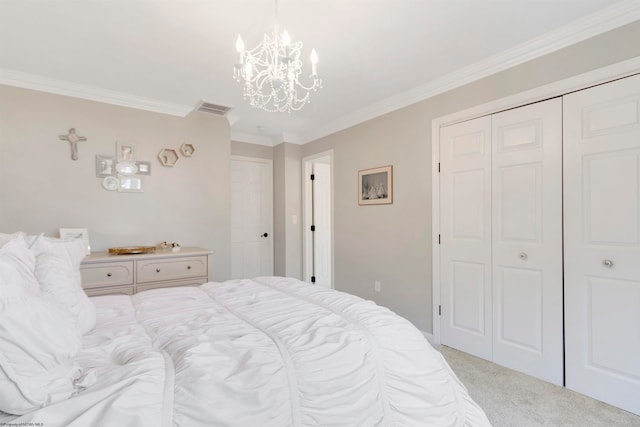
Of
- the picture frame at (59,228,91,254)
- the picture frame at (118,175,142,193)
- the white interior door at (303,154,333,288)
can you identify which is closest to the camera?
the picture frame at (59,228,91,254)

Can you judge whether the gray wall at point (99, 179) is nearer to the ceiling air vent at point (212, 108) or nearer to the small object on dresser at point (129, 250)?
the ceiling air vent at point (212, 108)

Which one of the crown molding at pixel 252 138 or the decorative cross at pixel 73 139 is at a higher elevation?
the crown molding at pixel 252 138

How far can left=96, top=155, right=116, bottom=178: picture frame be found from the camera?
117 inches

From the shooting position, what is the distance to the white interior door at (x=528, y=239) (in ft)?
6.84

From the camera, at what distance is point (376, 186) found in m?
3.38

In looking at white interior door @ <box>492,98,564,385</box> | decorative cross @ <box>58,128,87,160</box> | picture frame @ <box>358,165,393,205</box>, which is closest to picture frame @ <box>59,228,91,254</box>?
decorative cross @ <box>58,128,87,160</box>

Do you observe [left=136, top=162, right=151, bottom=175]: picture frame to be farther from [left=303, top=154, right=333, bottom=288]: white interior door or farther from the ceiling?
[left=303, top=154, right=333, bottom=288]: white interior door

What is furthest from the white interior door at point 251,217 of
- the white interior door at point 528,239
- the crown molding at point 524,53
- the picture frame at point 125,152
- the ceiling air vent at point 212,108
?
the white interior door at point 528,239

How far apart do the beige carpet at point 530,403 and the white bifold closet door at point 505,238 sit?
141mm

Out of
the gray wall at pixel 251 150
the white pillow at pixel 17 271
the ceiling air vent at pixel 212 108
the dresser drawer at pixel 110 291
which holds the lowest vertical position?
the dresser drawer at pixel 110 291

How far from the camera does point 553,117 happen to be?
209cm

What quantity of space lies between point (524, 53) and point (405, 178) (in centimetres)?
136

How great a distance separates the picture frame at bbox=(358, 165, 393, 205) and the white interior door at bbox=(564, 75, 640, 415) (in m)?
1.52

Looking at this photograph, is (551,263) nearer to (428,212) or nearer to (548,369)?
(548,369)
